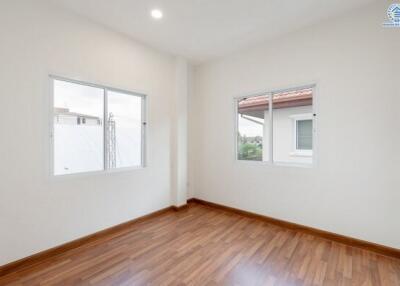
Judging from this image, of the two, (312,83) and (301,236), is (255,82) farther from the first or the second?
(301,236)

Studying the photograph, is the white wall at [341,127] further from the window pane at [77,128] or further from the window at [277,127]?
the window pane at [77,128]

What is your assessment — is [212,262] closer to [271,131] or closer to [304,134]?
[271,131]

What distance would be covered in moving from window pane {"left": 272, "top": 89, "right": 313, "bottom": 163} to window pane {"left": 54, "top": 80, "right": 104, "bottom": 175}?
2.73 metres

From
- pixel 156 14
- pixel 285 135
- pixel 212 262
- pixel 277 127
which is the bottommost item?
pixel 212 262

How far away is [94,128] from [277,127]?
2.82 m

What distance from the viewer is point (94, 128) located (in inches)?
106

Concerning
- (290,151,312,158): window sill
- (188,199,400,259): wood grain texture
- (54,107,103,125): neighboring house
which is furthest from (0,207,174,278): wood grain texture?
(290,151,312,158): window sill

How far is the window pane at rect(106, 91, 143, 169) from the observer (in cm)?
288

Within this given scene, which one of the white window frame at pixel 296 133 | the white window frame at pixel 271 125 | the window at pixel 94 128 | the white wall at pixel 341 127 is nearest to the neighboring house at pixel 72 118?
the window at pixel 94 128

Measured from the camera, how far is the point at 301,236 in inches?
105

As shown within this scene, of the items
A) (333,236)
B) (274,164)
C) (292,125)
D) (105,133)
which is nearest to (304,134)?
(292,125)

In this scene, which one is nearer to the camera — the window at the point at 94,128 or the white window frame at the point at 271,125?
the window at the point at 94,128

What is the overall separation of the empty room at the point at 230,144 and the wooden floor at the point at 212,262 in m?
0.02

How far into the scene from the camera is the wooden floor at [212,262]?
1.84 metres
